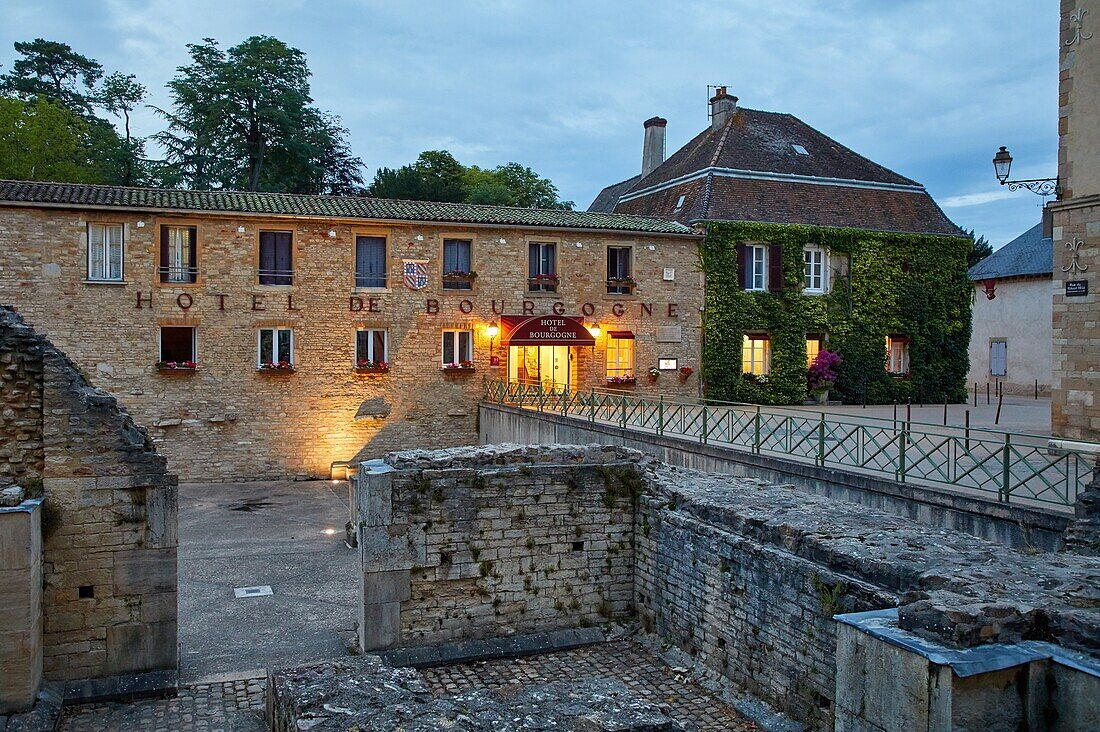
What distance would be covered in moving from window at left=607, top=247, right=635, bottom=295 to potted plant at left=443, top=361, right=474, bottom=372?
192 inches

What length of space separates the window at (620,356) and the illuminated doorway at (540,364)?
1.33 meters

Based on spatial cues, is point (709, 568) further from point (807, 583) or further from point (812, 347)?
point (812, 347)

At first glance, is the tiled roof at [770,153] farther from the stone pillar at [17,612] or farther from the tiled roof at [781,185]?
the stone pillar at [17,612]

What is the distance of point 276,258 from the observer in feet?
76.0

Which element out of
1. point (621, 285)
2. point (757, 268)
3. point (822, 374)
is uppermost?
point (757, 268)

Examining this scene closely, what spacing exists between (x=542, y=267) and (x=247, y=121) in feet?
65.3

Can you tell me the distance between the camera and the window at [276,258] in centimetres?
2305

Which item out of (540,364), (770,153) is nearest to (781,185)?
(770,153)

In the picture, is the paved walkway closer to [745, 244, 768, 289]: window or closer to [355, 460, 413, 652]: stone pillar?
[355, 460, 413, 652]: stone pillar

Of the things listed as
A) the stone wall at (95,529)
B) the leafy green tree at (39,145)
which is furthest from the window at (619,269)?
the leafy green tree at (39,145)

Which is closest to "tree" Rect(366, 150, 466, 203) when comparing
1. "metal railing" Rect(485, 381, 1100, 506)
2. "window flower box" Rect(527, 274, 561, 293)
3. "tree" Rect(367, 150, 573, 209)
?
"tree" Rect(367, 150, 573, 209)

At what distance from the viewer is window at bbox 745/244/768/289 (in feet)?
87.9

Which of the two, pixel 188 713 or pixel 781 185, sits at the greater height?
pixel 781 185

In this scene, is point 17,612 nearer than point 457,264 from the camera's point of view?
Yes
